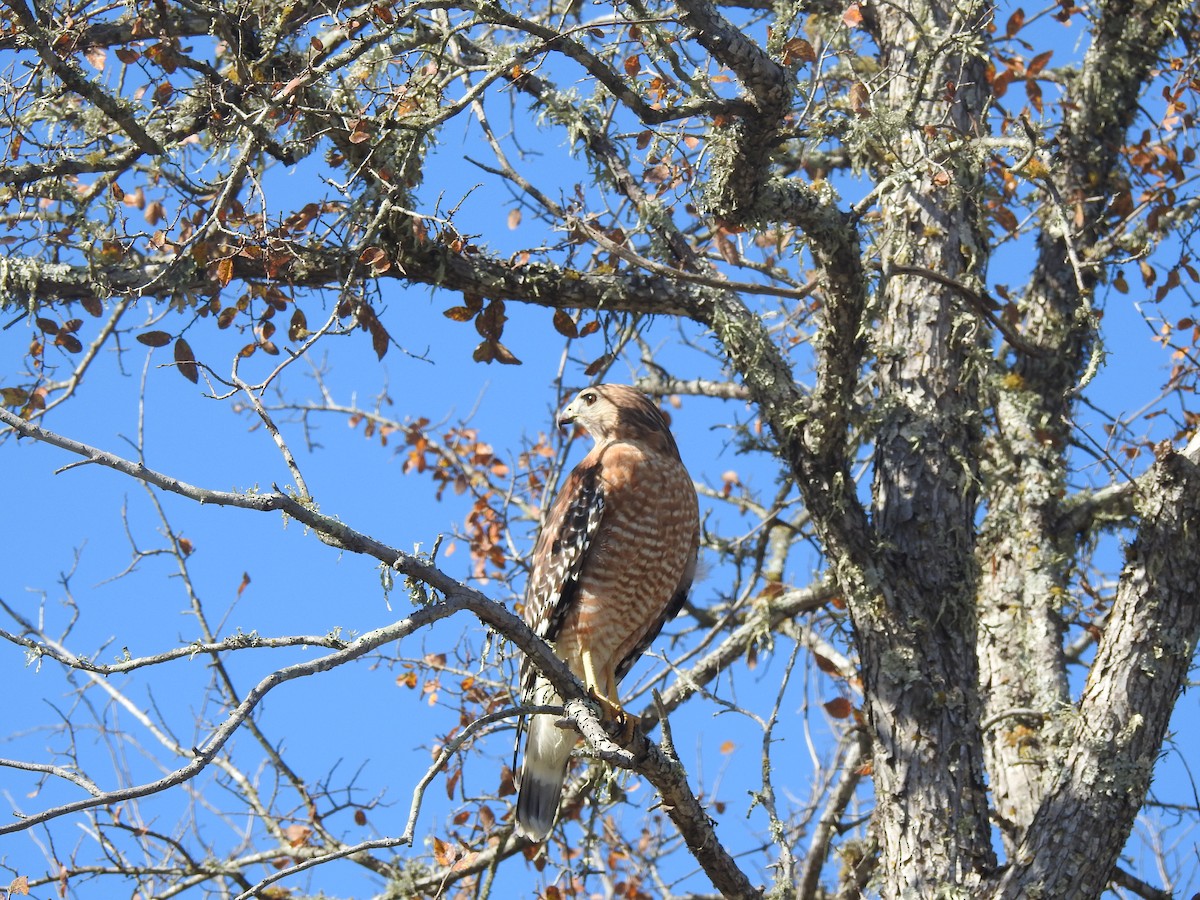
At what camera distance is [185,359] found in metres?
4.12

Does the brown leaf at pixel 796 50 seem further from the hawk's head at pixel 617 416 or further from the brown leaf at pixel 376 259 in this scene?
the hawk's head at pixel 617 416

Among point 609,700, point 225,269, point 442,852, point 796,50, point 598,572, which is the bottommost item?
point 442,852

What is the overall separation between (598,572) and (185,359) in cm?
197

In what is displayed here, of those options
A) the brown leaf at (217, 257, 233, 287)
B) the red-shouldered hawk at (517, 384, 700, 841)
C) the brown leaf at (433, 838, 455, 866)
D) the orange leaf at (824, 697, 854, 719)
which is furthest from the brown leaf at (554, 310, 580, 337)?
the brown leaf at (433, 838, 455, 866)

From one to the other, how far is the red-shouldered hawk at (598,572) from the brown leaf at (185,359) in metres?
1.74

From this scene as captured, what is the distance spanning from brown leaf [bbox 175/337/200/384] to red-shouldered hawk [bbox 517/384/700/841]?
1737 mm

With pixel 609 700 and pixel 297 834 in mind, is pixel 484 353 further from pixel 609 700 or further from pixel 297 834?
pixel 297 834

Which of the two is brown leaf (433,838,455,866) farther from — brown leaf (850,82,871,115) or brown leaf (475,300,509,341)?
brown leaf (850,82,871,115)

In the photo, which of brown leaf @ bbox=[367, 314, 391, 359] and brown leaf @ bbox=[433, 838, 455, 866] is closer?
brown leaf @ bbox=[367, 314, 391, 359]

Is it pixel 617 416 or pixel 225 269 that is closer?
pixel 225 269

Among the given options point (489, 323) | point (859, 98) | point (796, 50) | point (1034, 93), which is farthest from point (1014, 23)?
point (489, 323)

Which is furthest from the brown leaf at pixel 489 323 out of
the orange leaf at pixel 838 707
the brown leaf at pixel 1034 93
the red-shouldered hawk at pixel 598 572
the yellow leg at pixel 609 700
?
the brown leaf at pixel 1034 93

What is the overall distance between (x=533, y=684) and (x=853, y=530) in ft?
4.79

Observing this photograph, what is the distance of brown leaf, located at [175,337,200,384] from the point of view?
418 cm
